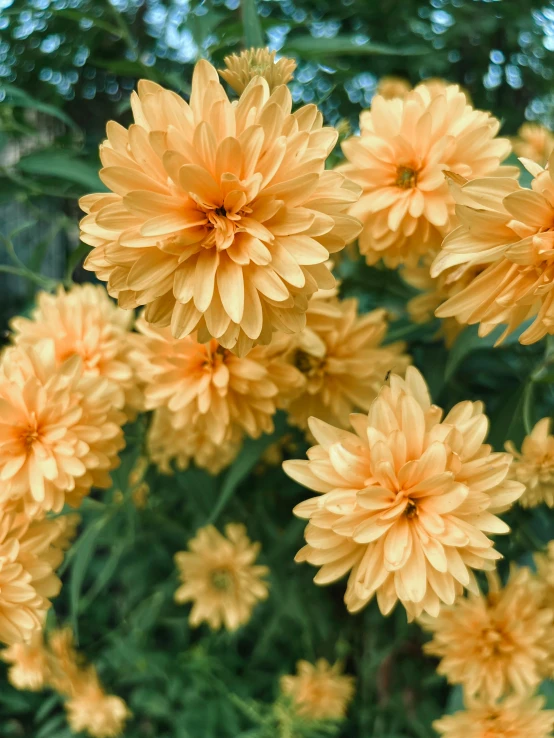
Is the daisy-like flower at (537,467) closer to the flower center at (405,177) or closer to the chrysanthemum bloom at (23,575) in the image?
the flower center at (405,177)

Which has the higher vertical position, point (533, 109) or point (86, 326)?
point (86, 326)

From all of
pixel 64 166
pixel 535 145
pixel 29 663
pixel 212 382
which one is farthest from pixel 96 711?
pixel 535 145

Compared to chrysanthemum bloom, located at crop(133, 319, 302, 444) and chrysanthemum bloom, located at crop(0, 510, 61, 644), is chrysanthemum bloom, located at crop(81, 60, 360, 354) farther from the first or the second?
chrysanthemum bloom, located at crop(0, 510, 61, 644)

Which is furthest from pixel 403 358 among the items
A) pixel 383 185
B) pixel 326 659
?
pixel 326 659

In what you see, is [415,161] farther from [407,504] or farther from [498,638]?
[498,638]

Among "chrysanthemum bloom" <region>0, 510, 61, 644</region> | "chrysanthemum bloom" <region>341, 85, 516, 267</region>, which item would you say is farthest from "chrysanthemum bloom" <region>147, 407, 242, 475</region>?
"chrysanthemum bloom" <region>341, 85, 516, 267</region>

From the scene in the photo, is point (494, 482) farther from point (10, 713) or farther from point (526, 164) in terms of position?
point (10, 713)

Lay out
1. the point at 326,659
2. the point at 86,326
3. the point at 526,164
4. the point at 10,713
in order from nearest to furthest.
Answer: the point at 526,164 → the point at 86,326 → the point at 326,659 → the point at 10,713
